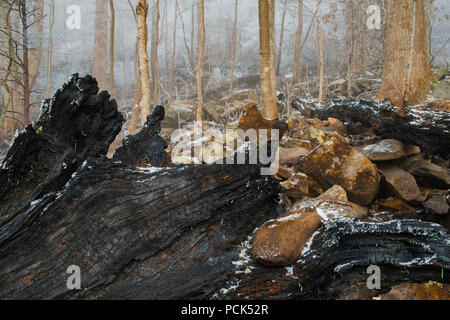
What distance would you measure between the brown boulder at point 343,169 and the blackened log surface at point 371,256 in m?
1.83

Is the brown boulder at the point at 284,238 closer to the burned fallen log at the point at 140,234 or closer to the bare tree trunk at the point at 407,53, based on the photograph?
the burned fallen log at the point at 140,234

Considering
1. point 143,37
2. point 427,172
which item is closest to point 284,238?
point 427,172

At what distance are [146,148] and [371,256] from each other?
101 inches

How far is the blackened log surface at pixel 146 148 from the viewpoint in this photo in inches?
138

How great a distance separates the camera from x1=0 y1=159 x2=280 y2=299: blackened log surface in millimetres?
2350

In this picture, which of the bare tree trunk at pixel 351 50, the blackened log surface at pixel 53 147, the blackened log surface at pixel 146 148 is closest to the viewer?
the blackened log surface at pixel 53 147

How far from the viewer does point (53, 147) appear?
9.90ft

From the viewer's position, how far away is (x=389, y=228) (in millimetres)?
2762

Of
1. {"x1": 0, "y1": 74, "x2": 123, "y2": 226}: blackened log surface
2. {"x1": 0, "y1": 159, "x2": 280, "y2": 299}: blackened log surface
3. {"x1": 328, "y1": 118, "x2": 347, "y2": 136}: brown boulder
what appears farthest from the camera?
{"x1": 328, "y1": 118, "x2": 347, "y2": 136}: brown boulder

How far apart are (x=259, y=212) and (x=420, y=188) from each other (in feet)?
10.1

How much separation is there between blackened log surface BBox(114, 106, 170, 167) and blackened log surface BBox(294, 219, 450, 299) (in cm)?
192

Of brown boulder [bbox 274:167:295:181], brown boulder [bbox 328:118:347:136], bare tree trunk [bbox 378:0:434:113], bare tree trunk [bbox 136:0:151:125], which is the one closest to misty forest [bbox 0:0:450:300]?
brown boulder [bbox 274:167:295:181]

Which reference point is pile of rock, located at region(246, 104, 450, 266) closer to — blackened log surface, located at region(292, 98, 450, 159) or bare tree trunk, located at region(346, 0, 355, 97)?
blackened log surface, located at region(292, 98, 450, 159)

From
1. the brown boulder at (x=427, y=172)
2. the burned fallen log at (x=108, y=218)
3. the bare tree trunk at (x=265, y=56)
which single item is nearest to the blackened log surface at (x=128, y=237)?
the burned fallen log at (x=108, y=218)
